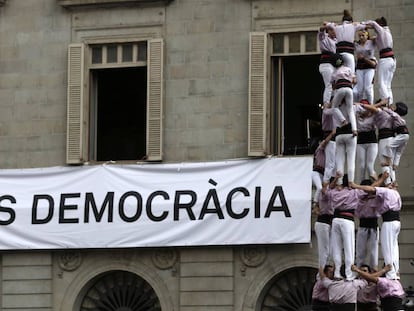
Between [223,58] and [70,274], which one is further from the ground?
[223,58]

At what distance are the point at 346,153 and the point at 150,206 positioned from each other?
10.7 metres

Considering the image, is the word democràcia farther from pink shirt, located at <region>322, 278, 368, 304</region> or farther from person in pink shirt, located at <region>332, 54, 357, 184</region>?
pink shirt, located at <region>322, 278, 368, 304</region>

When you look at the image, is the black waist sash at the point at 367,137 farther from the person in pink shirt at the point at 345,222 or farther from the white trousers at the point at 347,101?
the person in pink shirt at the point at 345,222

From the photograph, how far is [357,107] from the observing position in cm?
3594

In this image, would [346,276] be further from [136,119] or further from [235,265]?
[136,119]

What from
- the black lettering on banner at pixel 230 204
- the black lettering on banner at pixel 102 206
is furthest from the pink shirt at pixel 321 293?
the black lettering on banner at pixel 102 206

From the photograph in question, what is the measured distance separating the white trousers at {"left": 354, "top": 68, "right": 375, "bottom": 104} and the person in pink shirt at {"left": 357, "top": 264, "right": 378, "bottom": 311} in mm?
3413

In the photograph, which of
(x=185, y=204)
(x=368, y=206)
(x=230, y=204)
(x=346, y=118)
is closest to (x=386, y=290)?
(x=368, y=206)

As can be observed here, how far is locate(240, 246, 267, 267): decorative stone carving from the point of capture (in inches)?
1748

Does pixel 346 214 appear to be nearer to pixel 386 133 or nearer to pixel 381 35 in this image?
pixel 386 133

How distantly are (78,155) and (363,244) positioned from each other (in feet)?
40.1

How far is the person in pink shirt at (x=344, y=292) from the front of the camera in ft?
114

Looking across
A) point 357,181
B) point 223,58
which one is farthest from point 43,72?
point 357,181

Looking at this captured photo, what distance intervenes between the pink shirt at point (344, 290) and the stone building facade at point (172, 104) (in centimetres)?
845
